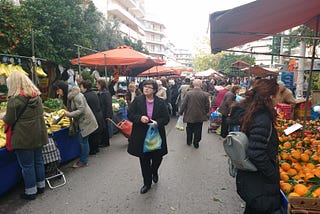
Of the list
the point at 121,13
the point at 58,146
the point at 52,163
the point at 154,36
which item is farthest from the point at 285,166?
the point at 154,36

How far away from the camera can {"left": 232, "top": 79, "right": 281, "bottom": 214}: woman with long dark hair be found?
2.44 m

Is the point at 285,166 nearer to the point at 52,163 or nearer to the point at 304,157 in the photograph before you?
the point at 304,157

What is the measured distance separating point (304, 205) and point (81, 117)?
4.29 metres

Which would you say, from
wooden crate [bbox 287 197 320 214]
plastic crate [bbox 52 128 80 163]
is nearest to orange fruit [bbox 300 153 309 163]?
wooden crate [bbox 287 197 320 214]

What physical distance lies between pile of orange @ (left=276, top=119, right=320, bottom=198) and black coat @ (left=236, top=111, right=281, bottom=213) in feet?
0.71

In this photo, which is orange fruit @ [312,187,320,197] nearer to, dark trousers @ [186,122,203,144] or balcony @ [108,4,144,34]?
dark trousers @ [186,122,203,144]

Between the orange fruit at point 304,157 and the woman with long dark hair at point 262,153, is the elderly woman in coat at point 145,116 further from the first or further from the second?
the orange fruit at point 304,157

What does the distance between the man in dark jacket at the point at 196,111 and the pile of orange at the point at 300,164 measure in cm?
228

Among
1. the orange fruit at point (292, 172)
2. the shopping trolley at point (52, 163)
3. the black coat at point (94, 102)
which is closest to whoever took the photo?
the orange fruit at point (292, 172)

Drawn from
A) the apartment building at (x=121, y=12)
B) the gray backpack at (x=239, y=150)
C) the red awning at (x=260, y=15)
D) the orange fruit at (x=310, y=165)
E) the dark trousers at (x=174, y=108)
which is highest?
the apartment building at (x=121, y=12)

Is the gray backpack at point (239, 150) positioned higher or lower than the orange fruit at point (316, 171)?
higher

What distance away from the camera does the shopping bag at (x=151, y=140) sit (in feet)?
13.2

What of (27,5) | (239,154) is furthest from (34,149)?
(27,5)

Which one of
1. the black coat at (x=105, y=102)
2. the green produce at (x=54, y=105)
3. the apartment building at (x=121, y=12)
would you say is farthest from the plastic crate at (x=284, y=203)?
the apartment building at (x=121, y=12)
